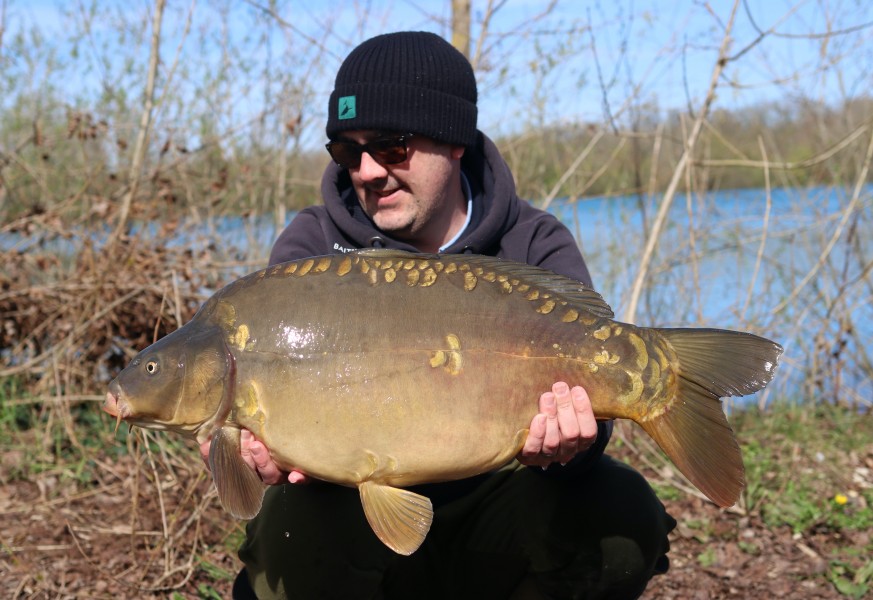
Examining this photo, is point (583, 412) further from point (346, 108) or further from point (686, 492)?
point (686, 492)

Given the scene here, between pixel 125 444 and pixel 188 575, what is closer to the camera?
pixel 188 575

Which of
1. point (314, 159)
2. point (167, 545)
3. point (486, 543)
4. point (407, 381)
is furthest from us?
point (314, 159)

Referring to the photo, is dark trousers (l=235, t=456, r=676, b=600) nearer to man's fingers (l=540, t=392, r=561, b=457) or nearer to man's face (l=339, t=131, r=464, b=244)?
man's fingers (l=540, t=392, r=561, b=457)

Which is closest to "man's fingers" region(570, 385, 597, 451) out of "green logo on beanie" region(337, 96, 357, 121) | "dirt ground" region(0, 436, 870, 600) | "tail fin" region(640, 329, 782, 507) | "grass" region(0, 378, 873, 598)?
"tail fin" region(640, 329, 782, 507)

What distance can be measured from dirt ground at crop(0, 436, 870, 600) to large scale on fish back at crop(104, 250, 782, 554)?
0.86 m

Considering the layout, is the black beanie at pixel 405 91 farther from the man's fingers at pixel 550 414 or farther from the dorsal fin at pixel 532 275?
the man's fingers at pixel 550 414

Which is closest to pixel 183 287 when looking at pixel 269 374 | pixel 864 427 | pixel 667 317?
pixel 269 374

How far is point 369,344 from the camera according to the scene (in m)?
1.67

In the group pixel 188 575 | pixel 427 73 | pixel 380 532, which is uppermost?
pixel 427 73

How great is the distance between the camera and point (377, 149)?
215 centimetres

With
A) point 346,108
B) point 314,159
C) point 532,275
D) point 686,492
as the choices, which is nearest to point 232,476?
point 532,275

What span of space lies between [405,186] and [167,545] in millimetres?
1205

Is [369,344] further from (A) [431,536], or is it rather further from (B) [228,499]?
(A) [431,536]

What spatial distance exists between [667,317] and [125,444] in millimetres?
2826
